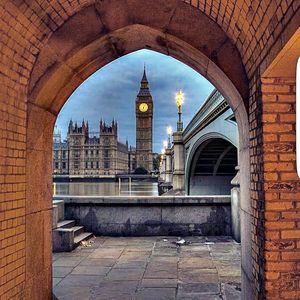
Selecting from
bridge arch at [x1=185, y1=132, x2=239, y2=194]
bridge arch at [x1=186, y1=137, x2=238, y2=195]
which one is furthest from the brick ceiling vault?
bridge arch at [x1=186, y1=137, x2=238, y2=195]

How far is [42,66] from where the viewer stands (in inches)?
212

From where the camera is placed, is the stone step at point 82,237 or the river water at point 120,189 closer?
the stone step at point 82,237

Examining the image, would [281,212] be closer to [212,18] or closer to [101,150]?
[212,18]

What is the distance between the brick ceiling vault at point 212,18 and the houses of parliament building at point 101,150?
12076 centimetres

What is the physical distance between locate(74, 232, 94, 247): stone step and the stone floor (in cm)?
19

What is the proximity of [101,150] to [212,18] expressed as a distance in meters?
126

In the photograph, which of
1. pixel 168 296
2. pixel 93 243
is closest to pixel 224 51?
pixel 168 296

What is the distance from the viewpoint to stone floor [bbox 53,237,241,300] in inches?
255

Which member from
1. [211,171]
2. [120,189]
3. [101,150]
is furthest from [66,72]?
[101,150]

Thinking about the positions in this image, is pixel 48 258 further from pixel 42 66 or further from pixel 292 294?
pixel 292 294

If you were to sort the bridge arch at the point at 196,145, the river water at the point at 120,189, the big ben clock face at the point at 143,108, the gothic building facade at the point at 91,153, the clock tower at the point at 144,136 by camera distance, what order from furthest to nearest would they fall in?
the big ben clock face at the point at 143,108, the clock tower at the point at 144,136, the gothic building facade at the point at 91,153, the river water at the point at 120,189, the bridge arch at the point at 196,145

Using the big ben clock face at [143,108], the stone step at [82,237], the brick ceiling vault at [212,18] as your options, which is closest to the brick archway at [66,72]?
the brick ceiling vault at [212,18]

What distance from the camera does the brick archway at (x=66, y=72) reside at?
4.53m

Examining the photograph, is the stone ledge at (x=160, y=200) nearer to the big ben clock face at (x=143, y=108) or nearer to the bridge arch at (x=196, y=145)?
the bridge arch at (x=196, y=145)
